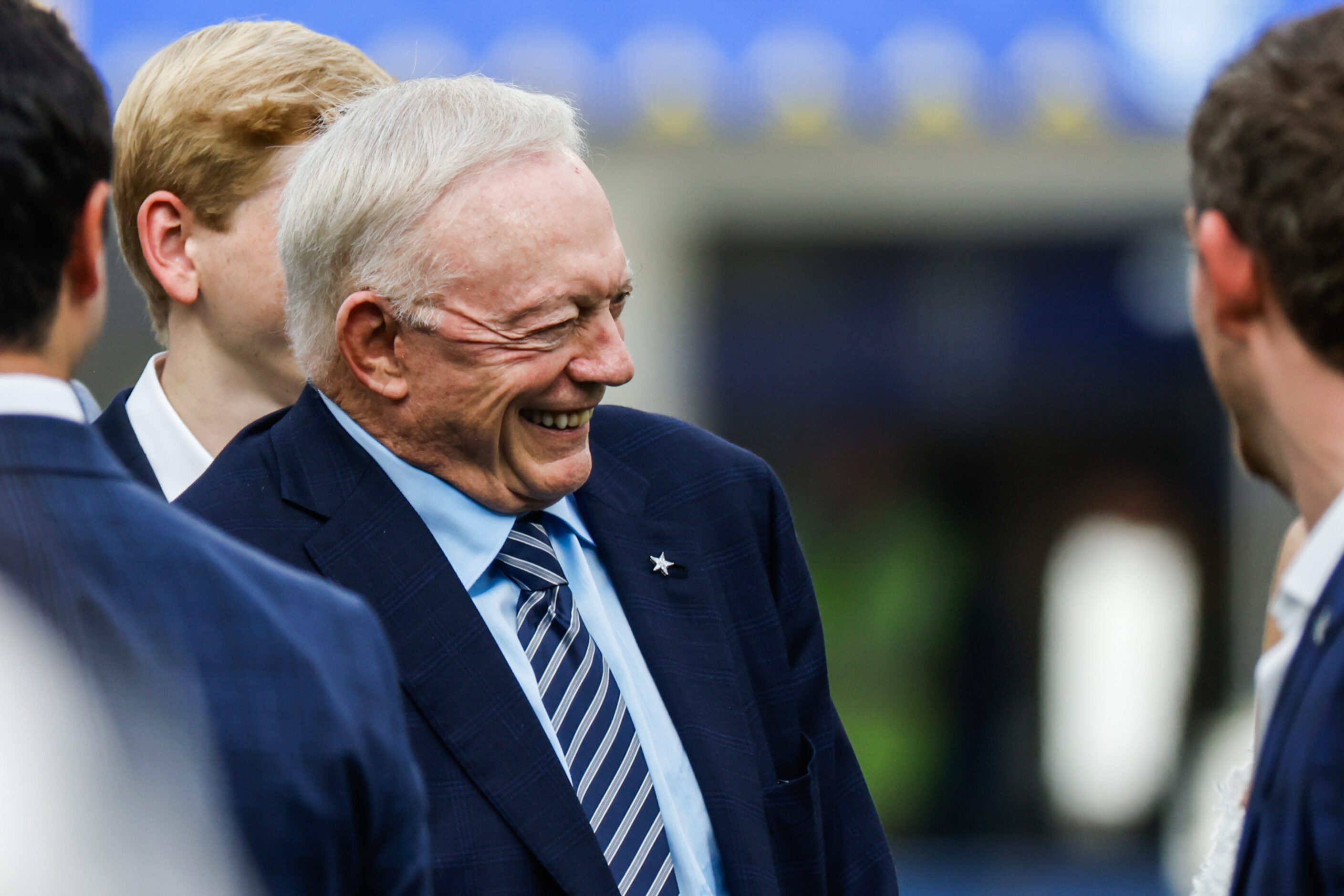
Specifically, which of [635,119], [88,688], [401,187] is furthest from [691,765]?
[635,119]

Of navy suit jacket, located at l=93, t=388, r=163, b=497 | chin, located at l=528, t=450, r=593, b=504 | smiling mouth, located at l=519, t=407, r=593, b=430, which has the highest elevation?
smiling mouth, located at l=519, t=407, r=593, b=430

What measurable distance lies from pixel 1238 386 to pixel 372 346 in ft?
3.45

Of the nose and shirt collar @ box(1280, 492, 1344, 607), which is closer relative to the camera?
shirt collar @ box(1280, 492, 1344, 607)

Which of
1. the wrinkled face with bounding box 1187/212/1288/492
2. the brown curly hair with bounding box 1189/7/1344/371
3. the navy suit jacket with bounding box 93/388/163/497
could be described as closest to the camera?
the brown curly hair with bounding box 1189/7/1344/371

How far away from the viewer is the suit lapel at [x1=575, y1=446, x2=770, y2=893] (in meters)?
1.90

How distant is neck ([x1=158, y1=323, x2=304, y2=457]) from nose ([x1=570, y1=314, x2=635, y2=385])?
522 mm

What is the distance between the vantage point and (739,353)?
6.20 metres

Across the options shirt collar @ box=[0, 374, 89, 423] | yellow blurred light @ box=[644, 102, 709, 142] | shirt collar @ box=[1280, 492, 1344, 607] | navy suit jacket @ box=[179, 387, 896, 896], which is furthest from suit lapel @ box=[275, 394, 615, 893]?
yellow blurred light @ box=[644, 102, 709, 142]

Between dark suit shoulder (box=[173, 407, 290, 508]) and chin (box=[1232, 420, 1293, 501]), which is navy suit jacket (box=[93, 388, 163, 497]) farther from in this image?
chin (box=[1232, 420, 1293, 501])

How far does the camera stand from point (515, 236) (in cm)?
189

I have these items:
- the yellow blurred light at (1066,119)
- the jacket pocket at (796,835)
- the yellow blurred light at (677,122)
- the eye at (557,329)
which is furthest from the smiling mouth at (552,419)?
the yellow blurred light at (1066,119)

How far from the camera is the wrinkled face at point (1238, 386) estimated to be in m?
1.44

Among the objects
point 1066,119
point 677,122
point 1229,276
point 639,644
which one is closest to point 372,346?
point 639,644

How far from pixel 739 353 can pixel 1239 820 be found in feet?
15.2
